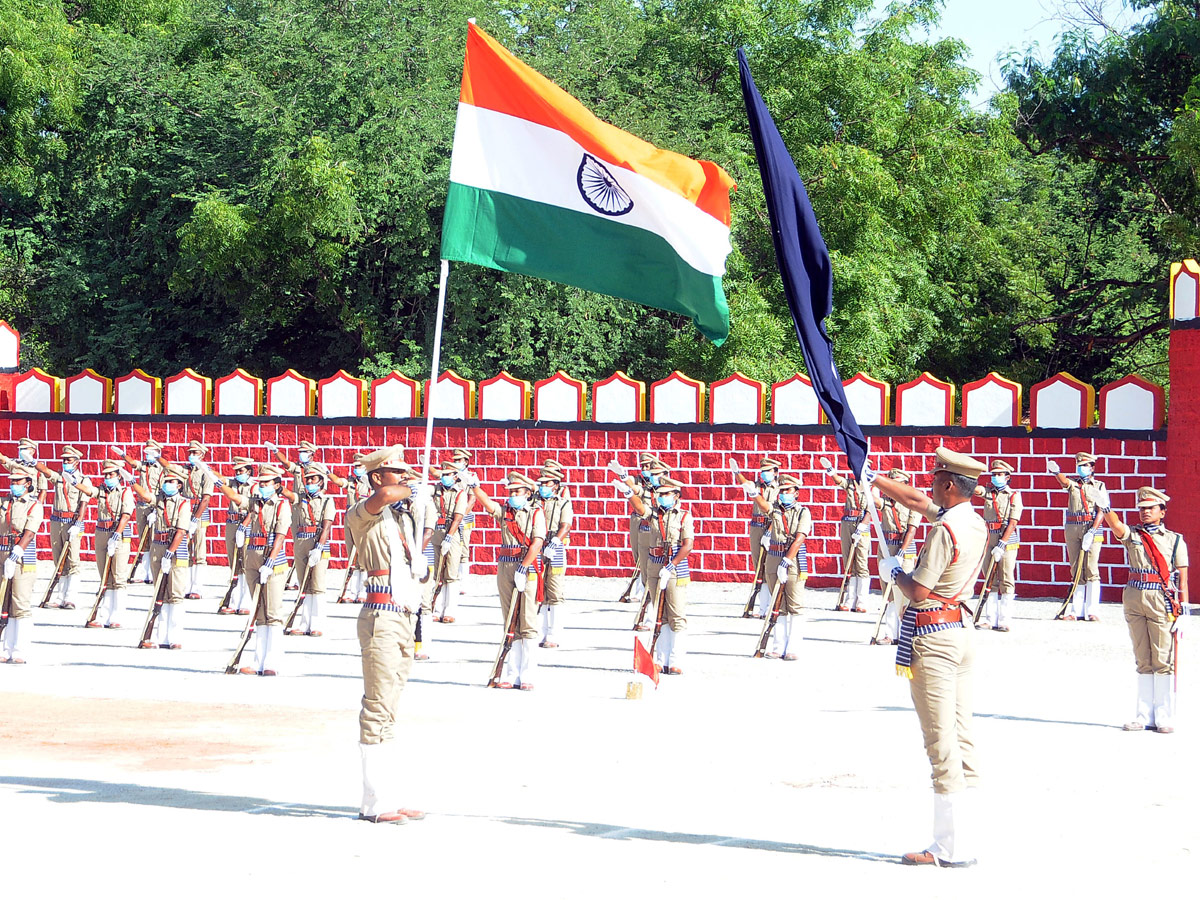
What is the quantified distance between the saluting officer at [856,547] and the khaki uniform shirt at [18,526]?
10.0 m

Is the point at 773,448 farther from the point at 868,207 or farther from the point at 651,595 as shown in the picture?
the point at 868,207

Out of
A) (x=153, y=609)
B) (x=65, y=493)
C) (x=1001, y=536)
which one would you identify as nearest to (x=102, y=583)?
(x=153, y=609)

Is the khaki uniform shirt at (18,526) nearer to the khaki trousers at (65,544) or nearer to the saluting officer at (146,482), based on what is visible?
the saluting officer at (146,482)

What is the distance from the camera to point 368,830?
28.4ft

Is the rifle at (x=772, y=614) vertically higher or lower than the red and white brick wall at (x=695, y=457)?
lower

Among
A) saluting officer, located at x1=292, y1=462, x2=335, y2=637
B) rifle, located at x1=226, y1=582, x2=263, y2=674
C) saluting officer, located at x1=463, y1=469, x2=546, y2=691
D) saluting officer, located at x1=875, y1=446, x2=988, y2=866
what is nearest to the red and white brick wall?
saluting officer, located at x1=292, y1=462, x2=335, y2=637

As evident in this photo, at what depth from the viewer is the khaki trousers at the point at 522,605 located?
13.8m

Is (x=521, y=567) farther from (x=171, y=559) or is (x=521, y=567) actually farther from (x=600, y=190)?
(x=600, y=190)

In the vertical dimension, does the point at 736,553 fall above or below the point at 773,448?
below

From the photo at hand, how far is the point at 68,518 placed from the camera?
19547 mm

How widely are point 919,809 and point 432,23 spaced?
23.6m

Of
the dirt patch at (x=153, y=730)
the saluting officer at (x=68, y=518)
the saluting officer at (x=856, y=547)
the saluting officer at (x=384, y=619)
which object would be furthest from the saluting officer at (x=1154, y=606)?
the saluting officer at (x=68, y=518)

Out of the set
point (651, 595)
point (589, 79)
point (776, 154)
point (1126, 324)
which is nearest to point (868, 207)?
point (589, 79)

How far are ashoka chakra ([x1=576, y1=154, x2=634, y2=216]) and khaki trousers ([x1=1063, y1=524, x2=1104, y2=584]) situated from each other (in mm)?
9778
